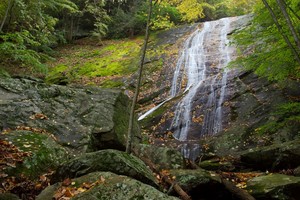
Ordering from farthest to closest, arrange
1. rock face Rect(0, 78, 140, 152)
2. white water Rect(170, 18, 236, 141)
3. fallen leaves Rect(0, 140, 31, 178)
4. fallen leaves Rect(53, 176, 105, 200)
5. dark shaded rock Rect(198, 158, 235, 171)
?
white water Rect(170, 18, 236, 141), dark shaded rock Rect(198, 158, 235, 171), rock face Rect(0, 78, 140, 152), fallen leaves Rect(0, 140, 31, 178), fallen leaves Rect(53, 176, 105, 200)

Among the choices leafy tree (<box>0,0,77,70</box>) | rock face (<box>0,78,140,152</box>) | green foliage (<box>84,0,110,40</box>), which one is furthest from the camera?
green foliage (<box>84,0,110,40</box>)

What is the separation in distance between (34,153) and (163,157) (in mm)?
2828

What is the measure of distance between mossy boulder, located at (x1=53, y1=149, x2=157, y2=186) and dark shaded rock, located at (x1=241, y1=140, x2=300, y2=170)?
12.1ft

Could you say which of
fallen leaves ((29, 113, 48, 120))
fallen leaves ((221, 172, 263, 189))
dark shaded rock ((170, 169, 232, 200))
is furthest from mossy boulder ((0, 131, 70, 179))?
fallen leaves ((221, 172, 263, 189))

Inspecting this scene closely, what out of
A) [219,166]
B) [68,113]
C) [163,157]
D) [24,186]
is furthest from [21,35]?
[219,166]

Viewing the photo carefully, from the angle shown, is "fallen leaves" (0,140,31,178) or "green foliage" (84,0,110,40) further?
"green foliage" (84,0,110,40)

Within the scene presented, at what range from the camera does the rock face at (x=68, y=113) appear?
6469 mm

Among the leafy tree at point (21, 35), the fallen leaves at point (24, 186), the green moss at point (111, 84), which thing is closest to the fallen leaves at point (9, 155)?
the fallen leaves at point (24, 186)

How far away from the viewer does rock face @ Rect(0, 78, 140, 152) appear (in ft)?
21.2

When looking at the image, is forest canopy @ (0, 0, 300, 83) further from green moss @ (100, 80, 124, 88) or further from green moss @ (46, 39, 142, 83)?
green moss @ (100, 80, 124, 88)

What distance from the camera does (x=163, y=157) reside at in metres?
6.54

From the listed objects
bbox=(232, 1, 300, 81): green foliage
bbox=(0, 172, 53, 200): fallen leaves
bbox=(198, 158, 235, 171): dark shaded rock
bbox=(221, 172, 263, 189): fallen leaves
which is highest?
bbox=(232, 1, 300, 81): green foliage

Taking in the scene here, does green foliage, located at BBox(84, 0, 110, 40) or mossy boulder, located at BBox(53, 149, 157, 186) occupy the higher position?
green foliage, located at BBox(84, 0, 110, 40)

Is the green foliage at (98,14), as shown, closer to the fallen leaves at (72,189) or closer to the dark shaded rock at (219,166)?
the dark shaded rock at (219,166)
